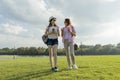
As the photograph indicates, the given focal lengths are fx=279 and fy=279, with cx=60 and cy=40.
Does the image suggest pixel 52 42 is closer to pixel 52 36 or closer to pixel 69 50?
pixel 52 36

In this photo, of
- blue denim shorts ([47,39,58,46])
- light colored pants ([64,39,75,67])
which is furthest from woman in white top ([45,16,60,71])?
light colored pants ([64,39,75,67])

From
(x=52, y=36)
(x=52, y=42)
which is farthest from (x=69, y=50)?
(x=52, y=36)

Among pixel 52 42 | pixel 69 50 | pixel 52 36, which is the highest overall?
pixel 52 36

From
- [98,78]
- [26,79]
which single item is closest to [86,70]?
[98,78]

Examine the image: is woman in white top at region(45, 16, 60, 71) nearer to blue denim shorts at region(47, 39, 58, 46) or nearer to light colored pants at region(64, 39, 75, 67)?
blue denim shorts at region(47, 39, 58, 46)

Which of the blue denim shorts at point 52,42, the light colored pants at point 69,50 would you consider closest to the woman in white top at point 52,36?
the blue denim shorts at point 52,42

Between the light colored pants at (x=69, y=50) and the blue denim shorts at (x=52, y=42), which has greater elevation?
the blue denim shorts at (x=52, y=42)

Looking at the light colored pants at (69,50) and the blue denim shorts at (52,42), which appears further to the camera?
the light colored pants at (69,50)

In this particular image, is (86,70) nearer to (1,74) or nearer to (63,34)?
(63,34)

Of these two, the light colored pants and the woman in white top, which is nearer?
the woman in white top

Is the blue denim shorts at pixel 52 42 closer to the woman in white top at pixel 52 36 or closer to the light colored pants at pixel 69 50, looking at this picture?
the woman in white top at pixel 52 36

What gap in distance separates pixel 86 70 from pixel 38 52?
76.1 m

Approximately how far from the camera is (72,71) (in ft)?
38.1

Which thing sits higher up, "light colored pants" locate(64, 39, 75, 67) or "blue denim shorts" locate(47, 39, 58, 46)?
"blue denim shorts" locate(47, 39, 58, 46)
